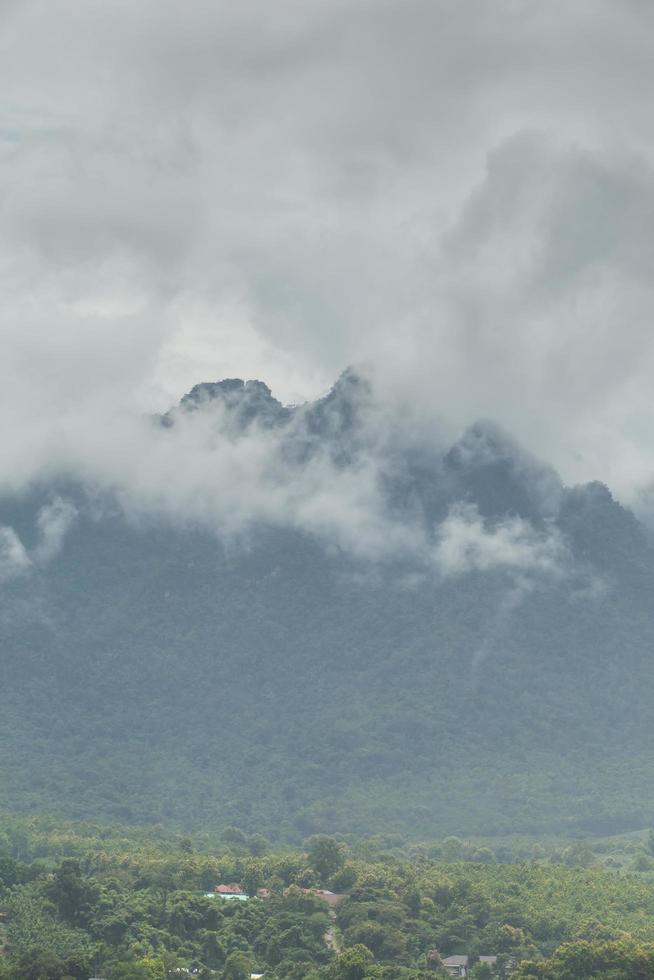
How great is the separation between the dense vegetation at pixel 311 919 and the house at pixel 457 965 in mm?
491

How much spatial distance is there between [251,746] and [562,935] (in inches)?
2669

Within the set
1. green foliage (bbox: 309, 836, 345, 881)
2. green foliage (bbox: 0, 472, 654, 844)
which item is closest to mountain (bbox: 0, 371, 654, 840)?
green foliage (bbox: 0, 472, 654, 844)

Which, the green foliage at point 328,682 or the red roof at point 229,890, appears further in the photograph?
the green foliage at point 328,682

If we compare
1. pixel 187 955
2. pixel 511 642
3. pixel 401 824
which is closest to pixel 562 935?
pixel 187 955

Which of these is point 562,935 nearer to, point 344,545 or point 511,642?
point 511,642

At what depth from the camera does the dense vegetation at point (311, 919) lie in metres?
77.9

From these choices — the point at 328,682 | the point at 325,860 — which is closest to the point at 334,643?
the point at 328,682

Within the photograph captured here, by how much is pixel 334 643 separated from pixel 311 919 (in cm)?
7898

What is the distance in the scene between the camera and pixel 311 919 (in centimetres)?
8775

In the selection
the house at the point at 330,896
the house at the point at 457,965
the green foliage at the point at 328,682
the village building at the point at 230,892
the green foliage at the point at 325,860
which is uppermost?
the green foliage at the point at 328,682

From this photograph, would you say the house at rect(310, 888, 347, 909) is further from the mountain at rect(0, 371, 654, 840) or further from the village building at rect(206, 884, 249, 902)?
the mountain at rect(0, 371, 654, 840)

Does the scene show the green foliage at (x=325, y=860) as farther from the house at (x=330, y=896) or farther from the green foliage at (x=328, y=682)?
the green foliage at (x=328, y=682)

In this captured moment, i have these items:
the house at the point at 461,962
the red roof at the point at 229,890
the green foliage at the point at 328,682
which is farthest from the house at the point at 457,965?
the green foliage at the point at 328,682

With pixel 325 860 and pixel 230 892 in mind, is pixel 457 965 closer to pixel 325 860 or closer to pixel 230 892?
pixel 325 860
